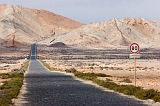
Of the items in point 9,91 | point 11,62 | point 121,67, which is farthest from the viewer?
point 11,62

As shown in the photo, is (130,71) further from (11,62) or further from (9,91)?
(11,62)

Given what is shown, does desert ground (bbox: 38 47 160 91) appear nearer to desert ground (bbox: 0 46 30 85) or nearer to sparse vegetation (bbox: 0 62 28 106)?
desert ground (bbox: 0 46 30 85)

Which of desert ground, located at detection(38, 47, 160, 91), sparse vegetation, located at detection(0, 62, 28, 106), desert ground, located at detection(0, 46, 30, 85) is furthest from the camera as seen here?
desert ground, located at detection(0, 46, 30, 85)

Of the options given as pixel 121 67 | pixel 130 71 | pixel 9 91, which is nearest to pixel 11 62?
pixel 121 67

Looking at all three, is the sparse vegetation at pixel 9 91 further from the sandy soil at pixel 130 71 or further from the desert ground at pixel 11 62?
the sandy soil at pixel 130 71

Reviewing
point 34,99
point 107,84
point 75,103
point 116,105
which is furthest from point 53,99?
point 107,84

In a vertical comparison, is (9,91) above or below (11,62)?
below

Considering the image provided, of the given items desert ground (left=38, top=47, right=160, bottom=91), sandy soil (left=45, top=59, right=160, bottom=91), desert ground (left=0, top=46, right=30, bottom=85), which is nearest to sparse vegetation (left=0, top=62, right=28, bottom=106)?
desert ground (left=0, top=46, right=30, bottom=85)

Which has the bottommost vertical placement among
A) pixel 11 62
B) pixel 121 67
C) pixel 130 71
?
pixel 130 71

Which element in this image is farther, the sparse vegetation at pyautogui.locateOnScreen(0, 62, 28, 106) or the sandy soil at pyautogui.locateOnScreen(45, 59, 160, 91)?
the sandy soil at pyautogui.locateOnScreen(45, 59, 160, 91)

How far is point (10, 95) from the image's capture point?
25312 millimetres

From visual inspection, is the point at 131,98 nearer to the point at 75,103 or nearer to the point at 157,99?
the point at 157,99

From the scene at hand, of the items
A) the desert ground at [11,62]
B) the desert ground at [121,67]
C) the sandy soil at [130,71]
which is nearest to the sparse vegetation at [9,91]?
the desert ground at [11,62]

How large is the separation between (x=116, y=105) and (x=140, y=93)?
434cm
